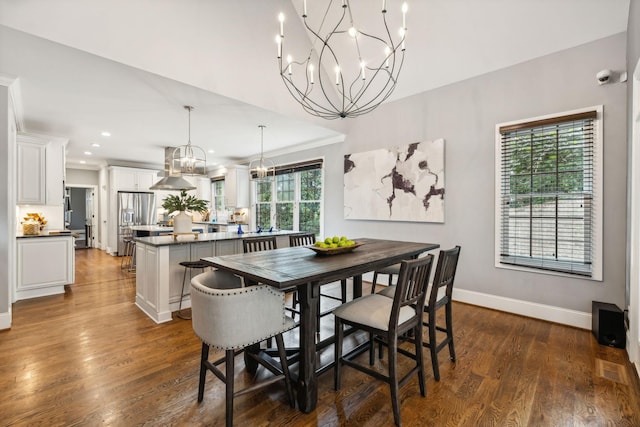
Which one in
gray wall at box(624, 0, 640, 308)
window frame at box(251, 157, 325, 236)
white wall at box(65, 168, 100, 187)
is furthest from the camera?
white wall at box(65, 168, 100, 187)

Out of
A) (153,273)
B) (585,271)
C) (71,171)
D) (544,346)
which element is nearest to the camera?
(544,346)

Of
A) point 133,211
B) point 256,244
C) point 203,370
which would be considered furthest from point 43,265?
point 133,211

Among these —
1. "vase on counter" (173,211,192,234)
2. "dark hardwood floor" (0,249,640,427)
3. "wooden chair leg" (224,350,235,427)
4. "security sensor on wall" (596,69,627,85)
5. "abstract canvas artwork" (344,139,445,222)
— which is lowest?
"dark hardwood floor" (0,249,640,427)

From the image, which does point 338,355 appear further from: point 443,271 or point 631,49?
point 631,49

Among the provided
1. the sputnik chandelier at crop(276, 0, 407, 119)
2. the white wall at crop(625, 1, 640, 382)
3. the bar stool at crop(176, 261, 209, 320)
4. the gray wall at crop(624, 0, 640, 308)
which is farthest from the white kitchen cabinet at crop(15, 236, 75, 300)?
the gray wall at crop(624, 0, 640, 308)

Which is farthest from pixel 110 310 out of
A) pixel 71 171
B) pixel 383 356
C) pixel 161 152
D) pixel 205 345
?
pixel 71 171

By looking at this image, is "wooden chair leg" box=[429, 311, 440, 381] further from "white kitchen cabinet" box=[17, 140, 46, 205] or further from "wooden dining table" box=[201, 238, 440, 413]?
"white kitchen cabinet" box=[17, 140, 46, 205]

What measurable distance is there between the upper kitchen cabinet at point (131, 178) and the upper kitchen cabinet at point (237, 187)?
2.39 meters

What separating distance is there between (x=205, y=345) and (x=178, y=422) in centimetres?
42

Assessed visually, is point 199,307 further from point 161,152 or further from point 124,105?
point 161,152

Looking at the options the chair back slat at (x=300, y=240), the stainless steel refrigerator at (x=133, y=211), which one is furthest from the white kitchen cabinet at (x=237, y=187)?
the chair back slat at (x=300, y=240)

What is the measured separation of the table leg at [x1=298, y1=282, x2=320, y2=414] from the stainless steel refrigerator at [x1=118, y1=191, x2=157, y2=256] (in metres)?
7.40

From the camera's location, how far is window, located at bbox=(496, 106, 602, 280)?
296cm

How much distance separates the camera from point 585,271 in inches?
119
